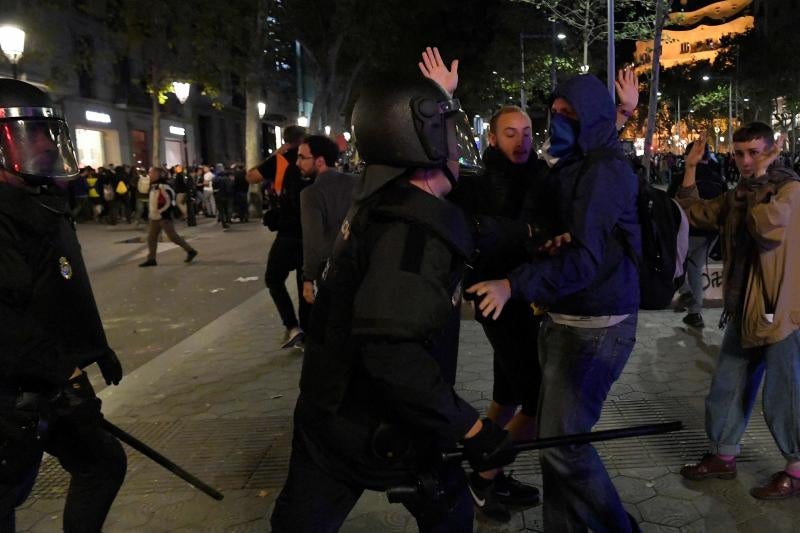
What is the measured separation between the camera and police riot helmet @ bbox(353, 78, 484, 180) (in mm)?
1905

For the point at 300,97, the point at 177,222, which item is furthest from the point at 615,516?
the point at 300,97

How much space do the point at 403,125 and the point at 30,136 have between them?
1.50 metres

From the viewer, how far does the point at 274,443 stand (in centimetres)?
450

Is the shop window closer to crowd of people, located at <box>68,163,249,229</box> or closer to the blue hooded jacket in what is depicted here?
crowd of people, located at <box>68,163,249,229</box>

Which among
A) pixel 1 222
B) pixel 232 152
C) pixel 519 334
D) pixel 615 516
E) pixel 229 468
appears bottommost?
pixel 229 468

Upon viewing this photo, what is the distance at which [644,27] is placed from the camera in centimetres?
2689

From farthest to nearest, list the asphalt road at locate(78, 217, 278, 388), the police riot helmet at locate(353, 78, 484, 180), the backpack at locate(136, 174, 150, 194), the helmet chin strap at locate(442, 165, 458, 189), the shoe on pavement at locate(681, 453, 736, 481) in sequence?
the backpack at locate(136, 174, 150, 194)
the asphalt road at locate(78, 217, 278, 388)
the shoe on pavement at locate(681, 453, 736, 481)
the helmet chin strap at locate(442, 165, 458, 189)
the police riot helmet at locate(353, 78, 484, 180)

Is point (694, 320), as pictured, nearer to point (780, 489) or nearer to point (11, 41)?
point (780, 489)

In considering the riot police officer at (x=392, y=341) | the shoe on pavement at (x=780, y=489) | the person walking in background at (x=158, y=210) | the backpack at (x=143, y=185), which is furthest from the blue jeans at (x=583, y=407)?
the backpack at (x=143, y=185)

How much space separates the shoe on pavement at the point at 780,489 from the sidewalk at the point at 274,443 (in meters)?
0.04

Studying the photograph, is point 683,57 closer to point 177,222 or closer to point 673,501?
point 177,222

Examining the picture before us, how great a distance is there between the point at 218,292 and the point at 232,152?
117ft

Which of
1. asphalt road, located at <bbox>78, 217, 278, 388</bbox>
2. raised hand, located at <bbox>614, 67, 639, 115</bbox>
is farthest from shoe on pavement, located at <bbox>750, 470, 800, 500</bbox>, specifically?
asphalt road, located at <bbox>78, 217, 278, 388</bbox>

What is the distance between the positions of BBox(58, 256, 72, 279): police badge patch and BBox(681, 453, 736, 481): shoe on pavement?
3139 millimetres
